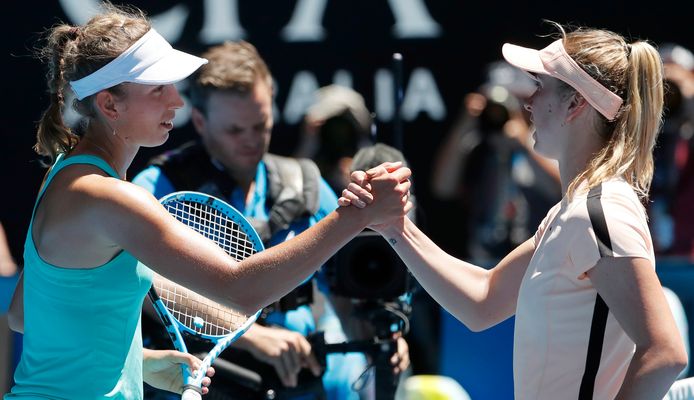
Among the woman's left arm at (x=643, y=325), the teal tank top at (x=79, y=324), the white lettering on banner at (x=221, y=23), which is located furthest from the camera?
the white lettering on banner at (x=221, y=23)

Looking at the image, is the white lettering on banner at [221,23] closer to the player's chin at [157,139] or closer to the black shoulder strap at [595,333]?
the player's chin at [157,139]

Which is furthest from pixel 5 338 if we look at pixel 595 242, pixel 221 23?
pixel 595 242

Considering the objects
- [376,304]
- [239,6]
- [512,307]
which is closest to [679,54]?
[239,6]

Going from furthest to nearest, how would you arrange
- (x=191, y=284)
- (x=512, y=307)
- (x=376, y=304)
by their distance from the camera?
(x=376, y=304), (x=512, y=307), (x=191, y=284)

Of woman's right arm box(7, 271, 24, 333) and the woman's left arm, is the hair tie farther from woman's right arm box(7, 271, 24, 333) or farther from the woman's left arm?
the woman's left arm

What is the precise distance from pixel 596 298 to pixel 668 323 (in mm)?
169

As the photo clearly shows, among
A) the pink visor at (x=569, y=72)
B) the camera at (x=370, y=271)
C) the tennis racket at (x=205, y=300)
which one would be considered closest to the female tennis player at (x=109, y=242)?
the tennis racket at (x=205, y=300)

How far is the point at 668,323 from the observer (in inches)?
93.4

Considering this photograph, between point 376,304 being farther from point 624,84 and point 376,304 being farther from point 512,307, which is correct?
point 624,84

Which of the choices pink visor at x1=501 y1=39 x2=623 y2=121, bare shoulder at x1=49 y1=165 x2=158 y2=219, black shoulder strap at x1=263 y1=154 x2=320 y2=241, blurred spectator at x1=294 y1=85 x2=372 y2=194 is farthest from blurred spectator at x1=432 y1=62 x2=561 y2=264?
bare shoulder at x1=49 y1=165 x2=158 y2=219

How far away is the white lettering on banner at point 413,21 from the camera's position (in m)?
6.71

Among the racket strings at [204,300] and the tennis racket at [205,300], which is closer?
the tennis racket at [205,300]

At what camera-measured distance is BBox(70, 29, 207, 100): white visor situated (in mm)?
2664

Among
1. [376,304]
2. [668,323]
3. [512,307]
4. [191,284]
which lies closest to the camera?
[668,323]
